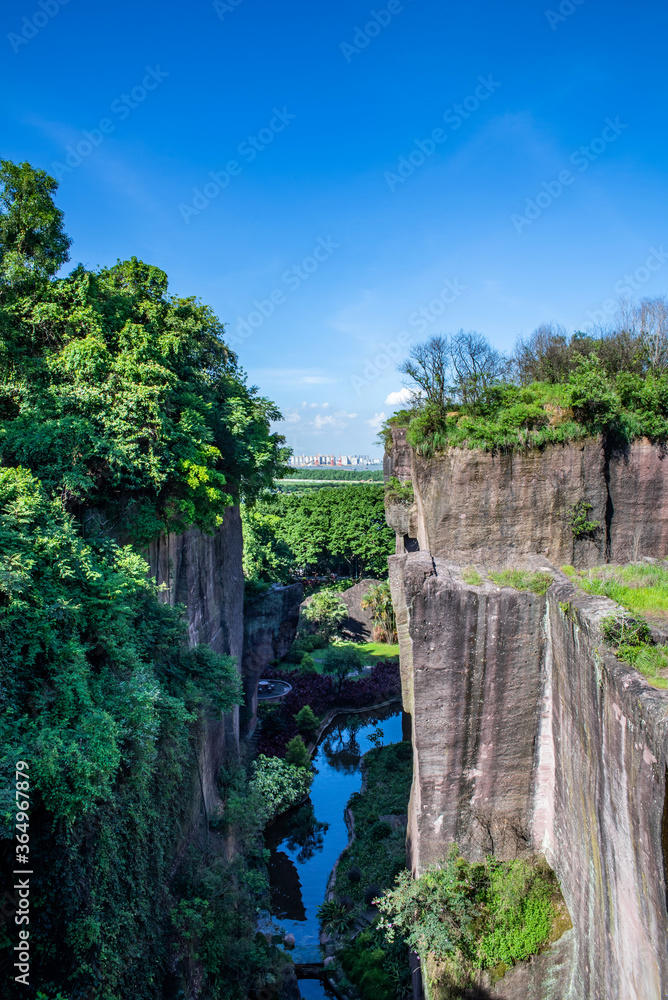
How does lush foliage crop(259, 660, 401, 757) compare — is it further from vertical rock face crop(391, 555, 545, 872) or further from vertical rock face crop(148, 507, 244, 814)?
vertical rock face crop(391, 555, 545, 872)

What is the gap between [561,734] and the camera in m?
9.42

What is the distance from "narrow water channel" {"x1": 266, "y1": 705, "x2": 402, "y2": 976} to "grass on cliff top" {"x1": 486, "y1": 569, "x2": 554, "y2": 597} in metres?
11.2

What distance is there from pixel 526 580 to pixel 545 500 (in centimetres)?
555

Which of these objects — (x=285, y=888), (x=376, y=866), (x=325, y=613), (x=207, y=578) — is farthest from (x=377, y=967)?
(x=325, y=613)

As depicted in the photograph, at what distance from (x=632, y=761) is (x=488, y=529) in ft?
28.7

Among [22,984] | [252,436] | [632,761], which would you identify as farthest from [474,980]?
[252,436]

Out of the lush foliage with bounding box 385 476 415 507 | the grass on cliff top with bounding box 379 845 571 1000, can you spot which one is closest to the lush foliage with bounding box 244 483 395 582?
the lush foliage with bounding box 385 476 415 507

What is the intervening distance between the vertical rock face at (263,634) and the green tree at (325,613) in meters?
8.76

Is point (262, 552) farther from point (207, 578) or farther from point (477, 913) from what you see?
point (477, 913)

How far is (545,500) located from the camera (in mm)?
14984

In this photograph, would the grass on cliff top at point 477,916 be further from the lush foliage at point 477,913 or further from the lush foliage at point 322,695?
the lush foliage at point 322,695

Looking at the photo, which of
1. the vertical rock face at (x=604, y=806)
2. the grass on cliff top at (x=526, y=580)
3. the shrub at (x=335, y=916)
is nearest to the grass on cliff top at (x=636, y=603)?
the vertical rock face at (x=604, y=806)

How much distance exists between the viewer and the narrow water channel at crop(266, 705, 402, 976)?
16.5m

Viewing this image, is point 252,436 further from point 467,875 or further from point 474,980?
point 474,980
